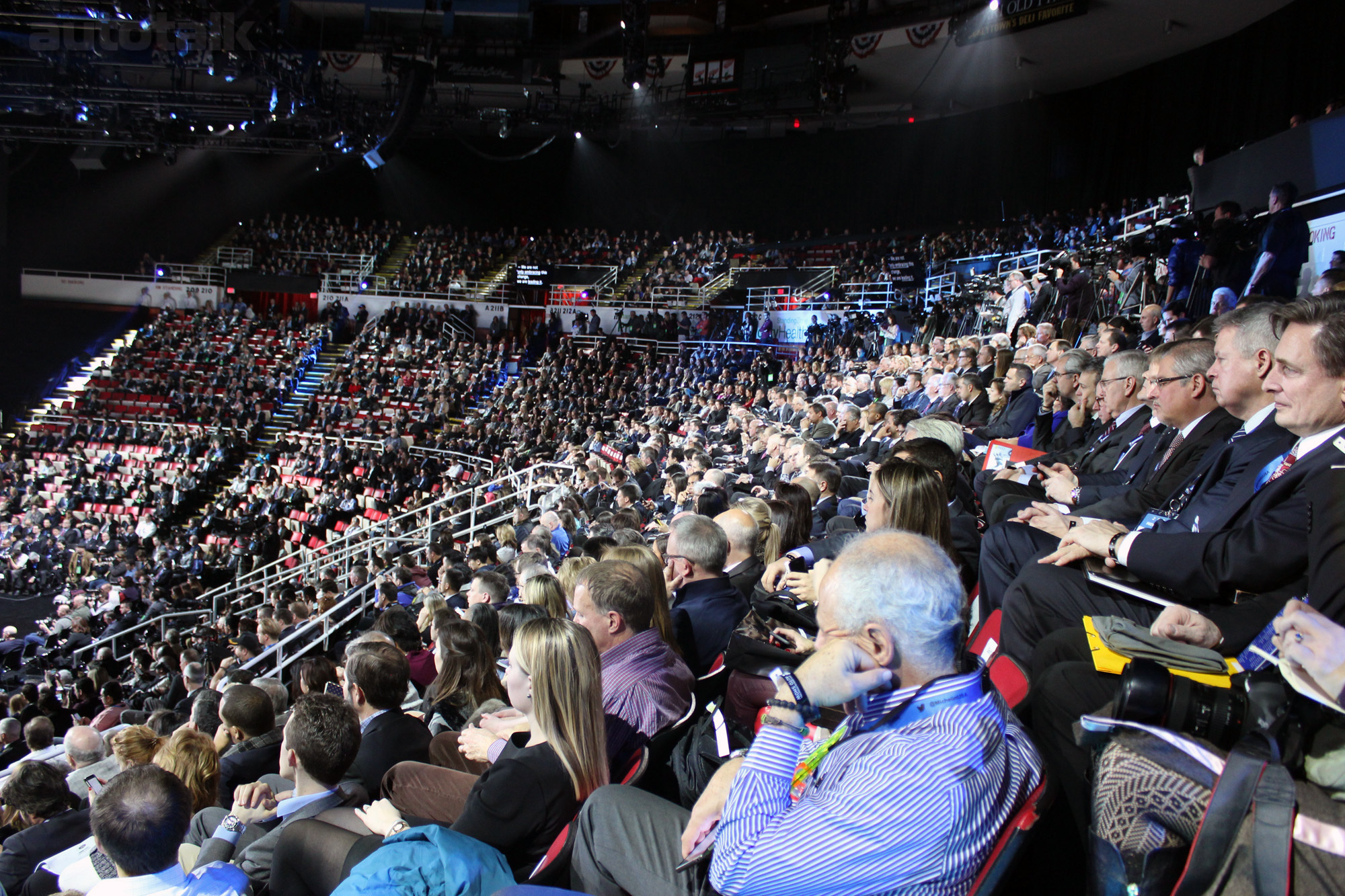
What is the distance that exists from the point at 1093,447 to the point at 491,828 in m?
3.04

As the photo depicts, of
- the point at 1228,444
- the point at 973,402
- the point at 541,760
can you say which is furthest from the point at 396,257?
the point at 1228,444

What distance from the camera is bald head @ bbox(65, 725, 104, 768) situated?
406 centimetres

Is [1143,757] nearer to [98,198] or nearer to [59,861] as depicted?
[59,861]

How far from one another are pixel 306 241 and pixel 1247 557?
24378 mm

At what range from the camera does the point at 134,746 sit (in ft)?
11.1

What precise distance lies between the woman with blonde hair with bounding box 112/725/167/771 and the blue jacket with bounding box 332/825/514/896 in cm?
233

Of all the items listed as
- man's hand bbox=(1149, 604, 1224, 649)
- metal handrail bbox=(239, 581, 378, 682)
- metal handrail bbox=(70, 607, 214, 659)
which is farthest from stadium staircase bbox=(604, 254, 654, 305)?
man's hand bbox=(1149, 604, 1224, 649)

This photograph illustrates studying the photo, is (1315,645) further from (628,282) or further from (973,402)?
(628,282)

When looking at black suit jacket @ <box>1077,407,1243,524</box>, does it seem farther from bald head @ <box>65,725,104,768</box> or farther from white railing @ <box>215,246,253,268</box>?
white railing @ <box>215,246,253,268</box>

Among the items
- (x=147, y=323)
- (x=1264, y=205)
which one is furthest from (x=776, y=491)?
(x=147, y=323)

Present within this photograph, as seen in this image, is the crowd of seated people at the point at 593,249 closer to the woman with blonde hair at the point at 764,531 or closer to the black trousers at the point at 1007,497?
the woman with blonde hair at the point at 764,531

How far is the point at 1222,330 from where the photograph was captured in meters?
2.35

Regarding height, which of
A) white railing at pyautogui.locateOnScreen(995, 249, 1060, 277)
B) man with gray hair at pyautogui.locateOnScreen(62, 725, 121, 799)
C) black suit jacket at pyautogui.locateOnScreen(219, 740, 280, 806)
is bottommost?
man with gray hair at pyautogui.locateOnScreen(62, 725, 121, 799)

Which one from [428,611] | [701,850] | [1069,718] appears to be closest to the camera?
[701,850]
